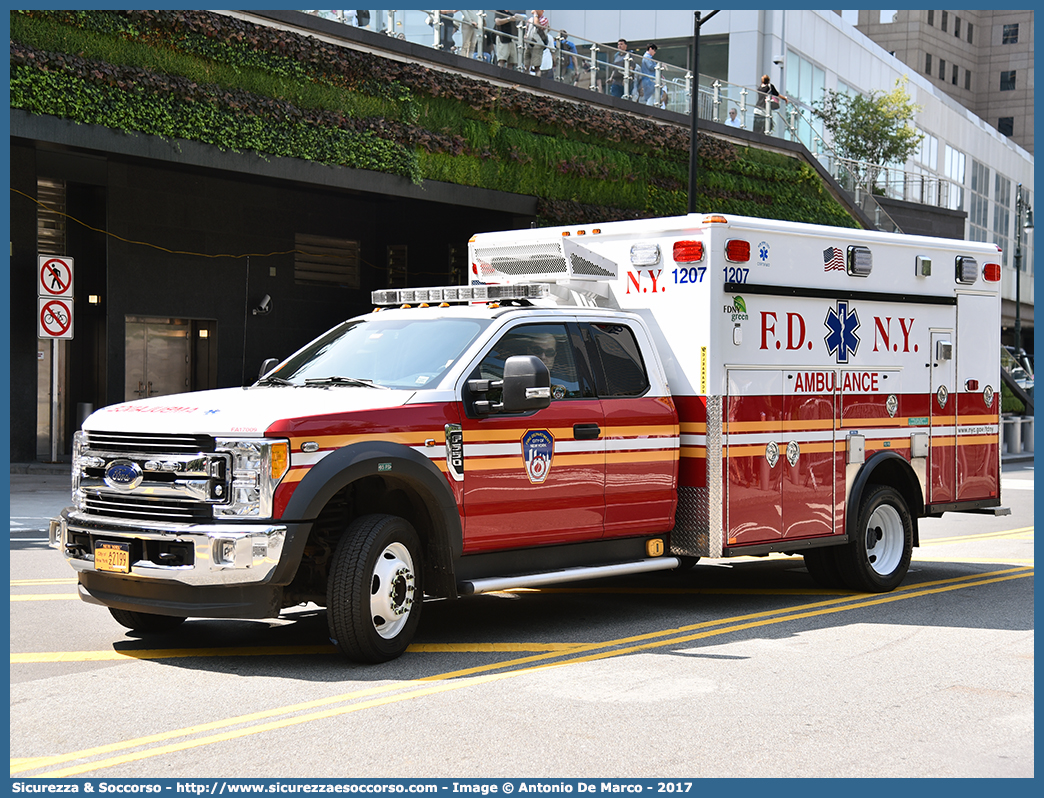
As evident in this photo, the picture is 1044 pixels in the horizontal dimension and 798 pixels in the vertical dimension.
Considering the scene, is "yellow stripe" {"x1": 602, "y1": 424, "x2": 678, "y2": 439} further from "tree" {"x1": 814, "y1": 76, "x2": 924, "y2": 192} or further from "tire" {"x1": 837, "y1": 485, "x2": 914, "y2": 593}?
"tree" {"x1": 814, "y1": 76, "x2": 924, "y2": 192}

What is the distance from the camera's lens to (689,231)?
950 cm

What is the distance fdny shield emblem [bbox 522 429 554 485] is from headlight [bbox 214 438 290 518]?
1827mm

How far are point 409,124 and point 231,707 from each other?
19.8 m

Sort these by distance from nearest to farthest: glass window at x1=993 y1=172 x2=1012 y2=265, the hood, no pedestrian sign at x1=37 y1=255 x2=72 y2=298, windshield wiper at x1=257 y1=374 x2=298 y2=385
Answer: the hood < windshield wiper at x1=257 y1=374 x2=298 y2=385 < no pedestrian sign at x1=37 y1=255 x2=72 y2=298 < glass window at x1=993 y1=172 x2=1012 y2=265

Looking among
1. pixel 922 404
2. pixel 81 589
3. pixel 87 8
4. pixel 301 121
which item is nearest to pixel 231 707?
pixel 81 589

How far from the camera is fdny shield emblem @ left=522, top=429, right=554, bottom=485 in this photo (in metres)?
8.27

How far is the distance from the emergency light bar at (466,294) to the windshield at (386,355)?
0.92 ft

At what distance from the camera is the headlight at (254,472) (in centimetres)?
702

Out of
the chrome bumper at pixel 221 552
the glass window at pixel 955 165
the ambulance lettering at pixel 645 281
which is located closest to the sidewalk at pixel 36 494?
the chrome bumper at pixel 221 552

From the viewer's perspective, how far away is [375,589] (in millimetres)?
7488

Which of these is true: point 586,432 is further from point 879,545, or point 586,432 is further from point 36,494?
point 36,494

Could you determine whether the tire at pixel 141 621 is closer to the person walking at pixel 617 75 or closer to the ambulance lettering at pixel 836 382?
the ambulance lettering at pixel 836 382

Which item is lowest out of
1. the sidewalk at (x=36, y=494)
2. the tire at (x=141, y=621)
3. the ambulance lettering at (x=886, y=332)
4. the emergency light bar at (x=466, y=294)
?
the sidewalk at (x=36, y=494)

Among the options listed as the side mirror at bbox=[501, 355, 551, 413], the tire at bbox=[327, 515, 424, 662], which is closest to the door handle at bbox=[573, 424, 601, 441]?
the side mirror at bbox=[501, 355, 551, 413]
